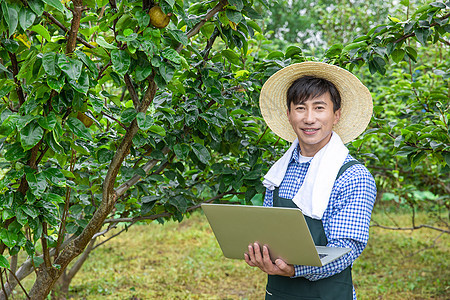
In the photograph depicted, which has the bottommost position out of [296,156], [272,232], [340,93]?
[272,232]

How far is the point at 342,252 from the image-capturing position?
4.56 feet

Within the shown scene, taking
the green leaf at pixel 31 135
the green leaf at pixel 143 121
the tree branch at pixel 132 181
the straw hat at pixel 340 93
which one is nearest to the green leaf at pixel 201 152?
the tree branch at pixel 132 181

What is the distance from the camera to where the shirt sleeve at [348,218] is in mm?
1457

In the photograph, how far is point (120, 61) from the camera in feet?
4.79

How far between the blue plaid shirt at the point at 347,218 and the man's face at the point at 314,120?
166 millimetres

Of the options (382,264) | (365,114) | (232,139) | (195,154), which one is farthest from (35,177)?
(382,264)

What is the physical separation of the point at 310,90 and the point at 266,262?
62 centimetres

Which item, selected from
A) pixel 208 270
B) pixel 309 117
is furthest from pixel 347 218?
pixel 208 270

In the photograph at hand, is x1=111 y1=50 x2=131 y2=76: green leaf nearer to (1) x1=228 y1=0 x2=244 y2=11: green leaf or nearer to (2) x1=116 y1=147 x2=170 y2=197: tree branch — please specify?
(1) x1=228 y1=0 x2=244 y2=11: green leaf

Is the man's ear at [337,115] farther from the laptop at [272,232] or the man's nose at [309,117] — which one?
the laptop at [272,232]

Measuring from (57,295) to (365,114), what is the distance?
3.12 metres

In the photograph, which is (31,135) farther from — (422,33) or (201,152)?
(422,33)

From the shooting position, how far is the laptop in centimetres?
131

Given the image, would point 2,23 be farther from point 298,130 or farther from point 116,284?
point 116,284
